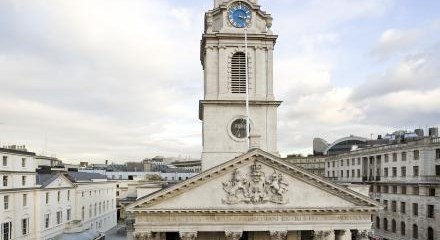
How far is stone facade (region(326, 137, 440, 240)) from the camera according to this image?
205 ft

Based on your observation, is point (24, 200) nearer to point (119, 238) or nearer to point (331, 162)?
point (119, 238)

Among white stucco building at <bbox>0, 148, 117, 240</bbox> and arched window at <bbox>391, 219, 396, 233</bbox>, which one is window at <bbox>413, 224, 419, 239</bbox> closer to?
arched window at <bbox>391, 219, 396, 233</bbox>

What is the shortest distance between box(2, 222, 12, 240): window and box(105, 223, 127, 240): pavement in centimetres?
2789

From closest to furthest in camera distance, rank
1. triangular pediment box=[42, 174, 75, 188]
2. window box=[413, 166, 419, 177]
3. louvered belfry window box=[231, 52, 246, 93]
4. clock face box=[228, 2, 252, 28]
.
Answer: clock face box=[228, 2, 252, 28], louvered belfry window box=[231, 52, 246, 93], triangular pediment box=[42, 174, 75, 188], window box=[413, 166, 419, 177]

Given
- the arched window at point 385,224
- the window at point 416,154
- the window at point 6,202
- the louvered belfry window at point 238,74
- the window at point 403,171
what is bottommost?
the arched window at point 385,224

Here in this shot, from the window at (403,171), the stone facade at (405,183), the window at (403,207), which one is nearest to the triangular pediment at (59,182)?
the stone facade at (405,183)

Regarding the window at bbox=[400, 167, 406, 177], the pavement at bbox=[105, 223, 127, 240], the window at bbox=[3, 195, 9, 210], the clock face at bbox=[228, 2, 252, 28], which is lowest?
the pavement at bbox=[105, 223, 127, 240]

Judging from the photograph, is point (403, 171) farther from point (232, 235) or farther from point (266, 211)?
point (232, 235)

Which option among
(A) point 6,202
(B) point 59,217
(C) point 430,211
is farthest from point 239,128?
(B) point 59,217

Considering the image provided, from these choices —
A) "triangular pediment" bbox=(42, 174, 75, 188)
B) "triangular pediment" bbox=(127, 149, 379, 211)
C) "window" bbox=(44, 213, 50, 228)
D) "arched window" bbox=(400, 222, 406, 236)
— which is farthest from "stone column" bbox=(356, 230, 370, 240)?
"window" bbox=(44, 213, 50, 228)

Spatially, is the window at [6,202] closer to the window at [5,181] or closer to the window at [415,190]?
the window at [5,181]

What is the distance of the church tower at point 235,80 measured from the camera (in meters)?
43.9

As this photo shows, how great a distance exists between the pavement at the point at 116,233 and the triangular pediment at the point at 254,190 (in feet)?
157

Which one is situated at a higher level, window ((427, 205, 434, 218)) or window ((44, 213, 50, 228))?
window ((427, 205, 434, 218))
